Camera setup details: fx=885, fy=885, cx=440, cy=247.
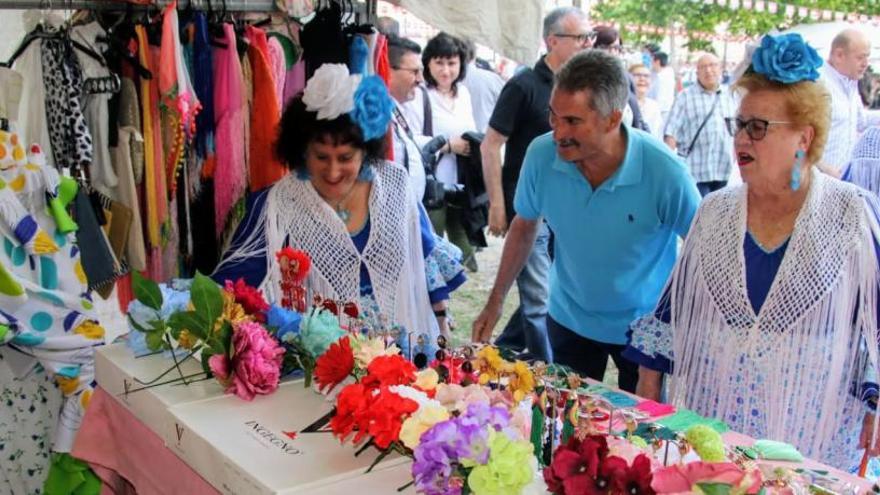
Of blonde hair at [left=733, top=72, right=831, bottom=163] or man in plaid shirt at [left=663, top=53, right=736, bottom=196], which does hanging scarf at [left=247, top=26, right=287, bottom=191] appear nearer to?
blonde hair at [left=733, top=72, right=831, bottom=163]

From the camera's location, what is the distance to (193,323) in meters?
1.98

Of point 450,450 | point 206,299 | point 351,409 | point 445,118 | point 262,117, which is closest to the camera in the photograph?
point 450,450

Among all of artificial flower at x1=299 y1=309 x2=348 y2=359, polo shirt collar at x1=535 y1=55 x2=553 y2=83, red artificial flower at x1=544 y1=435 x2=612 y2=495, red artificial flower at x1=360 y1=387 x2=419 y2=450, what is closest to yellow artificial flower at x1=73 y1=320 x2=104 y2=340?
artificial flower at x1=299 y1=309 x2=348 y2=359

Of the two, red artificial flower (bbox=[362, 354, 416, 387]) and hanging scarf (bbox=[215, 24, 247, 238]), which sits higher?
hanging scarf (bbox=[215, 24, 247, 238])

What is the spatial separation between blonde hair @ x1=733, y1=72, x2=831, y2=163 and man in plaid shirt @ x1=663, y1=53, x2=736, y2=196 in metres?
4.11

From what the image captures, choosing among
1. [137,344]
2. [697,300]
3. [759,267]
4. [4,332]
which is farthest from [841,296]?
[4,332]

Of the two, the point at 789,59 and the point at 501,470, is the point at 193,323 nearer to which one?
the point at 501,470

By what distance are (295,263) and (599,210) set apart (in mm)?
963

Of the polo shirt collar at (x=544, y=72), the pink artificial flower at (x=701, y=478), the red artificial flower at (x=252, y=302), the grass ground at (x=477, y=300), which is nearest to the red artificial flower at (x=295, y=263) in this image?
the red artificial flower at (x=252, y=302)

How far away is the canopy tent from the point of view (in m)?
2.24

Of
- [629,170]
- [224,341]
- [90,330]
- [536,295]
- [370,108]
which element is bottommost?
[536,295]

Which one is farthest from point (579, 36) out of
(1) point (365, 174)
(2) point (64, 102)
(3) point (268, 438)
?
(3) point (268, 438)

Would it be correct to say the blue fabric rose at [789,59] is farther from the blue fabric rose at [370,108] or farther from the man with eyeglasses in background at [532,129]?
the man with eyeglasses in background at [532,129]

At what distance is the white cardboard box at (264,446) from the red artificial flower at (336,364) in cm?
9
